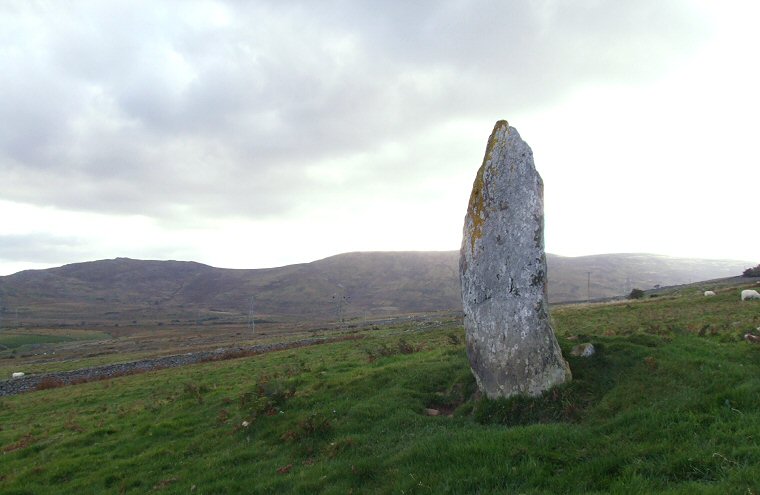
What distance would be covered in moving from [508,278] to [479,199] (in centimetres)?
276

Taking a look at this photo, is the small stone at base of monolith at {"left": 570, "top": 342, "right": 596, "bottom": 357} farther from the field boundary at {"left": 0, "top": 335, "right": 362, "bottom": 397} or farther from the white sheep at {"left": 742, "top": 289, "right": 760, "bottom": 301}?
the field boundary at {"left": 0, "top": 335, "right": 362, "bottom": 397}

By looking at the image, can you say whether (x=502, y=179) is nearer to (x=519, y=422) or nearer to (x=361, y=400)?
(x=519, y=422)

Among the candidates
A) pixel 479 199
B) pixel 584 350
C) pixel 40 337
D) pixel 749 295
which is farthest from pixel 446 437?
pixel 40 337

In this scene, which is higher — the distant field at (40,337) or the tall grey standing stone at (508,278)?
the tall grey standing stone at (508,278)

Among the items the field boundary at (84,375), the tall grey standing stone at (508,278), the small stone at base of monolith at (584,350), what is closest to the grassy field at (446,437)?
the small stone at base of monolith at (584,350)

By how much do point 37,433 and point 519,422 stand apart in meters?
19.8

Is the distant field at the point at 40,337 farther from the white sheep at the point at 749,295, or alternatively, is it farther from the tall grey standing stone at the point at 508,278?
the white sheep at the point at 749,295

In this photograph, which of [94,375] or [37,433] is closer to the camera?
[37,433]

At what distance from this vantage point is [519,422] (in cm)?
1093

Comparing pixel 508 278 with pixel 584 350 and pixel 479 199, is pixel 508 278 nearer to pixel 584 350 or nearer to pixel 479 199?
pixel 479 199

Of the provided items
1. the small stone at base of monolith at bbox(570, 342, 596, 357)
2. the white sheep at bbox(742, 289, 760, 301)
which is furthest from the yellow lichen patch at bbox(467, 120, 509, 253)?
the white sheep at bbox(742, 289, 760, 301)

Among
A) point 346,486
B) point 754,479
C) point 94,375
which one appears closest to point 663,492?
point 754,479

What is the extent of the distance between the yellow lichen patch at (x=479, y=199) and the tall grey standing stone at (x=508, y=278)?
32 millimetres

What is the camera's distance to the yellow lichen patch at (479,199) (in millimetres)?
13875
